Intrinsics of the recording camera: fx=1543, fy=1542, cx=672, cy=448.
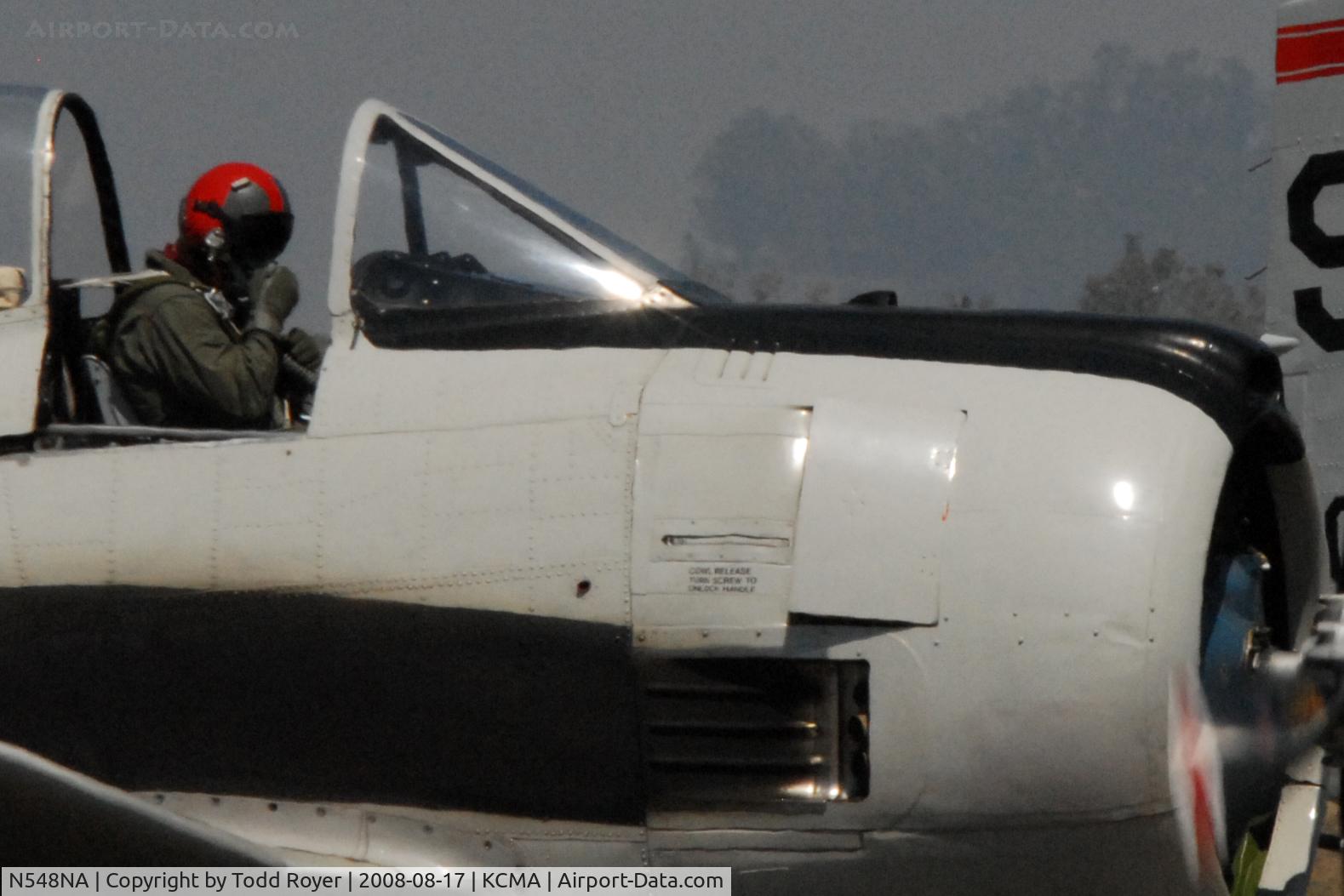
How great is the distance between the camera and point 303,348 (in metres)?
3.92

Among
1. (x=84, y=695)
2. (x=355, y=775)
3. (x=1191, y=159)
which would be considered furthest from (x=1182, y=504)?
(x=1191, y=159)

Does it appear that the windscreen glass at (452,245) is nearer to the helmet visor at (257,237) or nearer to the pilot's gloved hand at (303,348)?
the pilot's gloved hand at (303,348)

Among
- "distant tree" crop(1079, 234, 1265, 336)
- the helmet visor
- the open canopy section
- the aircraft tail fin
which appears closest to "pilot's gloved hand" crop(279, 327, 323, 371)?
the helmet visor

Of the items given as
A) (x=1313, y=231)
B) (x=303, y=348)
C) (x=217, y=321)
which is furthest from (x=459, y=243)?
(x=1313, y=231)

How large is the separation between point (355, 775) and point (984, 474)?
1.41 meters

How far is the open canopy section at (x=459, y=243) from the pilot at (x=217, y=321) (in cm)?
41

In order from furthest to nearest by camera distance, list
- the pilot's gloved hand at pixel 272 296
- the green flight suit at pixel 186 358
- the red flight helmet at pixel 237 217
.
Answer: the red flight helmet at pixel 237 217
the pilot's gloved hand at pixel 272 296
the green flight suit at pixel 186 358

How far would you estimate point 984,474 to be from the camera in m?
2.88

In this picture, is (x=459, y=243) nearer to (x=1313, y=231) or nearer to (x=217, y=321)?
(x=217, y=321)

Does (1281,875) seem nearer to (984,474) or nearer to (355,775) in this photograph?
(984,474)

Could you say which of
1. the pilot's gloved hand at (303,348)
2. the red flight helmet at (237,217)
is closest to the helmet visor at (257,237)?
the red flight helmet at (237,217)

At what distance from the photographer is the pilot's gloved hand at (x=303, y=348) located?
389 cm

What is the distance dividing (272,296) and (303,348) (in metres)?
0.15

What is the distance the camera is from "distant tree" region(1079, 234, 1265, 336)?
17.8 metres
